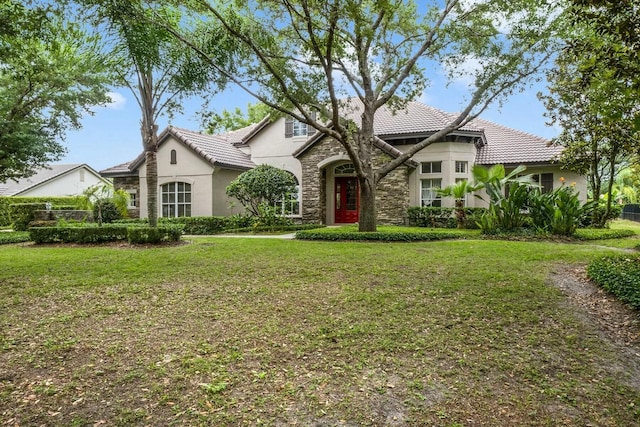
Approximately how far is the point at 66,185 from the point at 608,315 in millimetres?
42078

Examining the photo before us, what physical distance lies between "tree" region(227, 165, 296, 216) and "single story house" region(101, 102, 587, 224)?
0.97 meters

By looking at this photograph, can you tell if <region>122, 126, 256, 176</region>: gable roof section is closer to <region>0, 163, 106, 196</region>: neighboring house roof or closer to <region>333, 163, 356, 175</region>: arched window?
<region>333, 163, 356, 175</region>: arched window

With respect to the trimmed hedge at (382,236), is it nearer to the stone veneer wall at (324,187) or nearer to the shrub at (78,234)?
the stone veneer wall at (324,187)

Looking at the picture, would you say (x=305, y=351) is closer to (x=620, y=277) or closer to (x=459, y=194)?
(x=620, y=277)

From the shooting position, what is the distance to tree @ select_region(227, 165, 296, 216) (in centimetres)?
1794

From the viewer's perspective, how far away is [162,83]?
13969 millimetres

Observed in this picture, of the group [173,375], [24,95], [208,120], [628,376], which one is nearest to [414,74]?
[208,120]

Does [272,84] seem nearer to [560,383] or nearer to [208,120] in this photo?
[208,120]

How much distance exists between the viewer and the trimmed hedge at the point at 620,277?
5.87m

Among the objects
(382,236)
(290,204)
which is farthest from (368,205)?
(290,204)

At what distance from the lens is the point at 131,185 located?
2355cm

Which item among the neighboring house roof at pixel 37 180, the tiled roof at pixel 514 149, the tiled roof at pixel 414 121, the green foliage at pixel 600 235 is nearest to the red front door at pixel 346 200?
the tiled roof at pixel 414 121

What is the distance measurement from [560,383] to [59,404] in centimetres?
442

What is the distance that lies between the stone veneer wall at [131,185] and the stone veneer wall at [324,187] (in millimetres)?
9668
